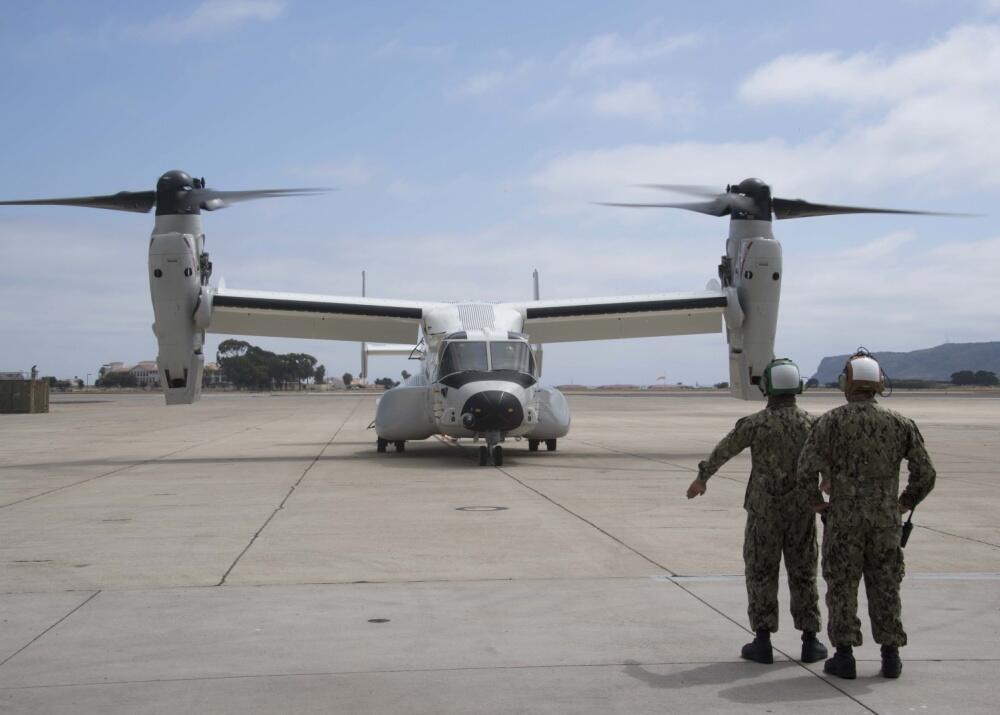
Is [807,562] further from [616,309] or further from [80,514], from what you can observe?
[616,309]

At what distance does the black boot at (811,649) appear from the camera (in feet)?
18.9

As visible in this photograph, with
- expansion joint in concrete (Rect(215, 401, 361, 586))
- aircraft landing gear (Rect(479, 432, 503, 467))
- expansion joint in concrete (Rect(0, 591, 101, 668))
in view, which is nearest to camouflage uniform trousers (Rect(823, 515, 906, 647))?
expansion joint in concrete (Rect(0, 591, 101, 668))

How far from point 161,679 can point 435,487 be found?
9.48 m

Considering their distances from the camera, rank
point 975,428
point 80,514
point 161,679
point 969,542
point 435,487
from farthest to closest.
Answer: point 975,428 < point 435,487 < point 80,514 < point 969,542 < point 161,679

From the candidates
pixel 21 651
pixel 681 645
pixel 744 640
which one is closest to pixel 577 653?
pixel 681 645

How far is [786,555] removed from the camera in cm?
591

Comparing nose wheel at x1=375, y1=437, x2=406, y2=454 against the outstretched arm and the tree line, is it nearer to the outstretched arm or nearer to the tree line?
the outstretched arm

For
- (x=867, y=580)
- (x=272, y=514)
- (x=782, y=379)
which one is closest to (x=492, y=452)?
(x=272, y=514)

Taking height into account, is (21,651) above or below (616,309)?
below

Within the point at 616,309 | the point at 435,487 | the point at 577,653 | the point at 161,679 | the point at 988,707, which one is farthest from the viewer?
the point at 616,309

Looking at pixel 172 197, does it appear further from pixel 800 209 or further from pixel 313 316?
pixel 800 209

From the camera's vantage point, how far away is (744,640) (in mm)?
6160

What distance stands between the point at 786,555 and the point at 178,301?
16393 mm

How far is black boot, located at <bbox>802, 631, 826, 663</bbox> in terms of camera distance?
5746 mm
